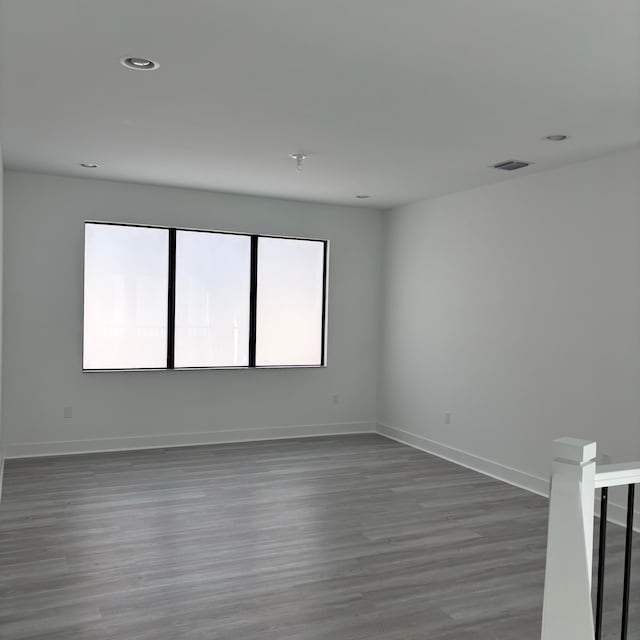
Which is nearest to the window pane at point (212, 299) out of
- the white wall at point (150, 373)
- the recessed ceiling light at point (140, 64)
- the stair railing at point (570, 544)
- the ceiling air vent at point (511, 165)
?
the white wall at point (150, 373)

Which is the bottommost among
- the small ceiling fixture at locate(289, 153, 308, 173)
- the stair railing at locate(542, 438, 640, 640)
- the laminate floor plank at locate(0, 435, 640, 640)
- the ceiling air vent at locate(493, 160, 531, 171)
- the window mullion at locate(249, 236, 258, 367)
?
the laminate floor plank at locate(0, 435, 640, 640)

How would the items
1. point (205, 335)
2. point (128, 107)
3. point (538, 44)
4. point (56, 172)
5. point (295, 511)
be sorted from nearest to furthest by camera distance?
point (538, 44)
point (128, 107)
point (295, 511)
point (56, 172)
point (205, 335)

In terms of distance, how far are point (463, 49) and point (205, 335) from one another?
175 inches

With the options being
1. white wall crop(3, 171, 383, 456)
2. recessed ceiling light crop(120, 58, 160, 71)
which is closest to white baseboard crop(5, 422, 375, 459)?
white wall crop(3, 171, 383, 456)

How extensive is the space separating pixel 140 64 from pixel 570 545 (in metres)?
2.72

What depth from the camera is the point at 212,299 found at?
6641 millimetres

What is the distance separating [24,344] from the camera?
5848 millimetres

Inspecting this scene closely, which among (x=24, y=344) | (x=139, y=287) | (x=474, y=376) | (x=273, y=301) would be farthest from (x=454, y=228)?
(x=24, y=344)

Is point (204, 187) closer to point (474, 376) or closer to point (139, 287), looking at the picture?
point (139, 287)

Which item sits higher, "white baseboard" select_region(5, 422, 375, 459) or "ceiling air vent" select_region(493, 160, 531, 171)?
"ceiling air vent" select_region(493, 160, 531, 171)

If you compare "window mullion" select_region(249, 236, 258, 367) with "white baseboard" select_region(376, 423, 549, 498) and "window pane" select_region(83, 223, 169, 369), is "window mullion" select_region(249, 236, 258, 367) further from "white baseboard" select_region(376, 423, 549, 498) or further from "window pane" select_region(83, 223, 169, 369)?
"white baseboard" select_region(376, 423, 549, 498)

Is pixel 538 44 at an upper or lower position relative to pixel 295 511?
upper

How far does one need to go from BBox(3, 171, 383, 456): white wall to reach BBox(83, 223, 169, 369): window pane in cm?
11

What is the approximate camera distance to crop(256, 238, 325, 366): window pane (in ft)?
22.7
